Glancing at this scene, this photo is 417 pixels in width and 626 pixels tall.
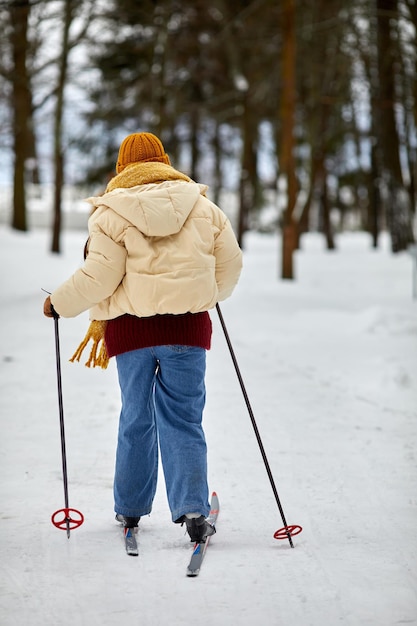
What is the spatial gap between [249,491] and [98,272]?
65.7 inches

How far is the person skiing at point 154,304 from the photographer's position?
3502 mm

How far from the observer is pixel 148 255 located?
349 centimetres

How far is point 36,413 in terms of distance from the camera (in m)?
6.35

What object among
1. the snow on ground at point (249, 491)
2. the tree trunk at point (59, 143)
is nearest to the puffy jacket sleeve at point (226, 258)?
the snow on ground at point (249, 491)

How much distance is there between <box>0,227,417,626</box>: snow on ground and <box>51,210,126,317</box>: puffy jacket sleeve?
1.12 metres

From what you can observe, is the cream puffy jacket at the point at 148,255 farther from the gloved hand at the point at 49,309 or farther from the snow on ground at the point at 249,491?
the snow on ground at the point at 249,491

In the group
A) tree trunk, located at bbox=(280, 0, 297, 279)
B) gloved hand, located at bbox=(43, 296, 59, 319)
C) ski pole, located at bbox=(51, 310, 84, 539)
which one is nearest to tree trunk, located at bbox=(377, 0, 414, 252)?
tree trunk, located at bbox=(280, 0, 297, 279)

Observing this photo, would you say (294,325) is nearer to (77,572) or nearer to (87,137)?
(77,572)

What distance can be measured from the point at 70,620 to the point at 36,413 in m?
3.54

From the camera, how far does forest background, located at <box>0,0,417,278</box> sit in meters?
18.7

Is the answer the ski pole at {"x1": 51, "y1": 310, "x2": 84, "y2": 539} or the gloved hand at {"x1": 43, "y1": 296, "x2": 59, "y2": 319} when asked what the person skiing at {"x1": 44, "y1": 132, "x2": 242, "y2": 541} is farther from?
the ski pole at {"x1": 51, "y1": 310, "x2": 84, "y2": 539}

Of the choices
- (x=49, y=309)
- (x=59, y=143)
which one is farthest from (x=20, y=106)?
(x=49, y=309)

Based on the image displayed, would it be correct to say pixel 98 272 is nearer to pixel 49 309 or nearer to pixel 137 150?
pixel 49 309

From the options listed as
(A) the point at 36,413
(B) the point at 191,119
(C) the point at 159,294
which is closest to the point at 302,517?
(C) the point at 159,294
